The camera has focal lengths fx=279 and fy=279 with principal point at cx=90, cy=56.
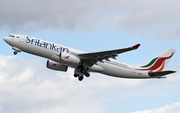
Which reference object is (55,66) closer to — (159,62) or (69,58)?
(69,58)

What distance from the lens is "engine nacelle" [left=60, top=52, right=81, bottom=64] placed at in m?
37.6

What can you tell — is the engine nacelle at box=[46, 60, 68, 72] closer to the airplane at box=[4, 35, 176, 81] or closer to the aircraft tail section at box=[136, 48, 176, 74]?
the airplane at box=[4, 35, 176, 81]

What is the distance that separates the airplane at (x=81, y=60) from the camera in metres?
37.8

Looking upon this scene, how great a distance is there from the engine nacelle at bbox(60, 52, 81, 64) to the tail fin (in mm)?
11597

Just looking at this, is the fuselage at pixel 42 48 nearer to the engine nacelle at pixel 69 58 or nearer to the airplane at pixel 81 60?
the airplane at pixel 81 60

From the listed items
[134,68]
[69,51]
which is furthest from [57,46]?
[134,68]

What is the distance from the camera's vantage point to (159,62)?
4681cm

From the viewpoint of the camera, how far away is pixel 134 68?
142 ft

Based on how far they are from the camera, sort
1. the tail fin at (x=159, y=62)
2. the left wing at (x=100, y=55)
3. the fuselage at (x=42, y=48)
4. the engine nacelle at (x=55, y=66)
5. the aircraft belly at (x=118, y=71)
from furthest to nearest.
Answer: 1. the tail fin at (x=159, y=62)
2. the engine nacelle at (x=55, y=66)
3. the aircraft belly at (x=118, y=71)
4. the fuselage at (x=42, y=48)
5. the left wing at (x=100, y=55)

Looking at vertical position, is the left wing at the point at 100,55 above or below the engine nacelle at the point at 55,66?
below

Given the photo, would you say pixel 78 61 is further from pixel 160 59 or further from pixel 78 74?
pixel 160 59

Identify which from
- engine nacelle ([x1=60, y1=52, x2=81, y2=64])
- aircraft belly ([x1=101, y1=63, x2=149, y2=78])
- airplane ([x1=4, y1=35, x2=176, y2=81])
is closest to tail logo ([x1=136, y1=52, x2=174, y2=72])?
airplane ([x1=4, y1=35, x2=176, y2=81])

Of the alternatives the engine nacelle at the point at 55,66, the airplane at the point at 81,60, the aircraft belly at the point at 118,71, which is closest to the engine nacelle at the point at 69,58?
the airplane at the point at 81,60

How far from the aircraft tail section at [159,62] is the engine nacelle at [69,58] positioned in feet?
38.0
